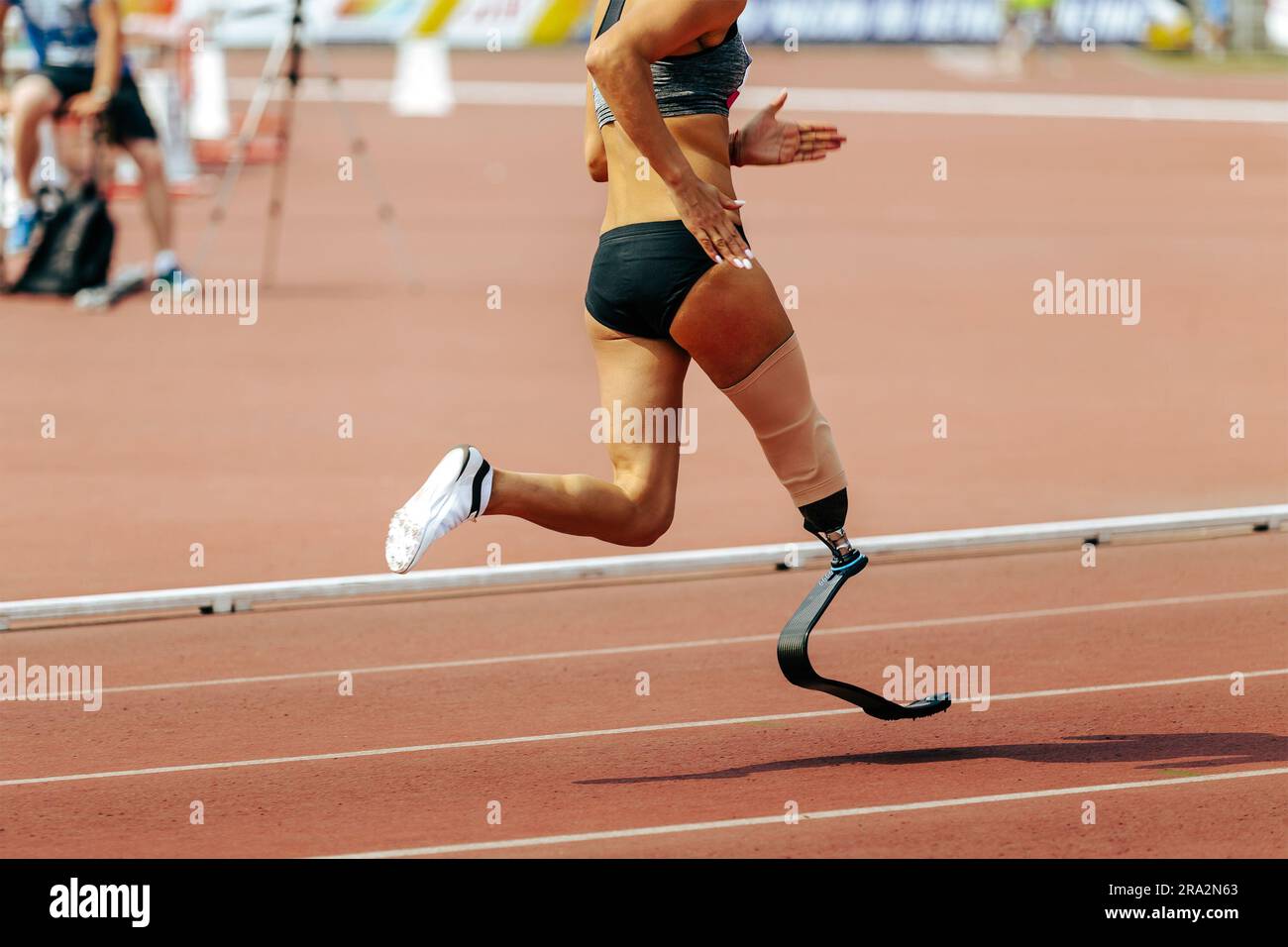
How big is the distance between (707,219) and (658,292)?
0.89 feet

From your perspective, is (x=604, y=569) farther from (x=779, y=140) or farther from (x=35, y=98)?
(x=35, y=98)

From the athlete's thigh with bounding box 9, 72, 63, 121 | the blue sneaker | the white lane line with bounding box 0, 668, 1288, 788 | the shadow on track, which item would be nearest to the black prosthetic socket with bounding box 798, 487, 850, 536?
the shadow on track

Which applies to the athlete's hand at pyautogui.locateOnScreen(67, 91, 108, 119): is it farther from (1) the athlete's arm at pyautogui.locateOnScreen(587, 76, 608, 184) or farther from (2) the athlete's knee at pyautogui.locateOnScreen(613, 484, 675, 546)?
(2) the athlete's knee at pyautogui.locateOnScreen(613, 484, 675, 546)

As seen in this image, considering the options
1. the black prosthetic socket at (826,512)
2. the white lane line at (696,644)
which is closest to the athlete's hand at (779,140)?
the black prosthetic socket at (826,512)

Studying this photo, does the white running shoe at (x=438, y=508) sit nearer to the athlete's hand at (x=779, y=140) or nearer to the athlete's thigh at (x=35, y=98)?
the athlete's hand at (x=779, y=140)

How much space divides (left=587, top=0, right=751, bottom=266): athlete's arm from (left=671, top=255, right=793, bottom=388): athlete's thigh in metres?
0.17

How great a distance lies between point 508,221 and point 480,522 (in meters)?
10.2

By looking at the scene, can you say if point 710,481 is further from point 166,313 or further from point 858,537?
point 166,313

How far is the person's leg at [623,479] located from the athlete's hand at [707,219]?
0.38 meters

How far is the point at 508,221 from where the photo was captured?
18.5 meters

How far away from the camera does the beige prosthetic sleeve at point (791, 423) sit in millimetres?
5211

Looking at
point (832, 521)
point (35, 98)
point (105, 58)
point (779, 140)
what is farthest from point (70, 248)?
point (832, 521)

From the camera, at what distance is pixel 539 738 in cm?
581
